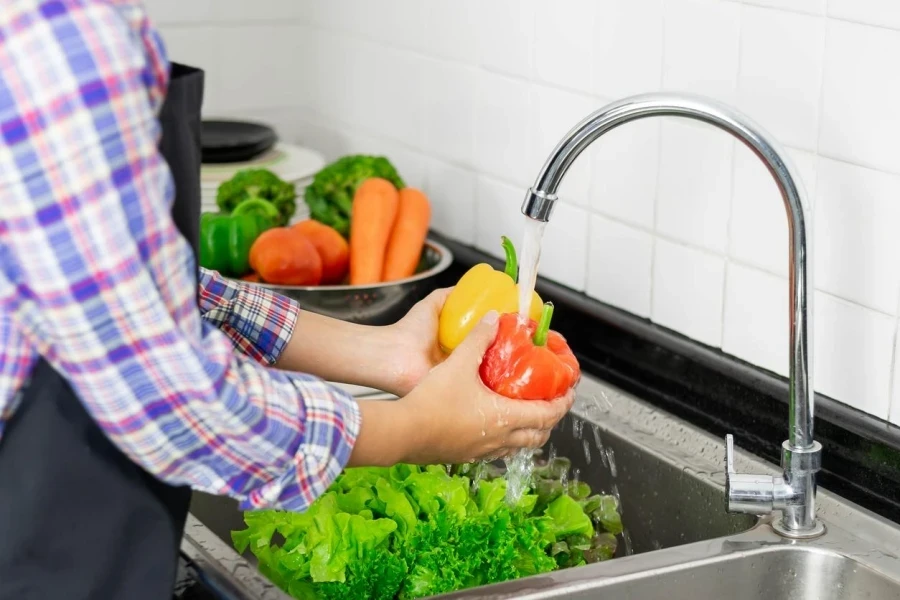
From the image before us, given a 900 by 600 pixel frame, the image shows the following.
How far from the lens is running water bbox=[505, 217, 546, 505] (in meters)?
1.20

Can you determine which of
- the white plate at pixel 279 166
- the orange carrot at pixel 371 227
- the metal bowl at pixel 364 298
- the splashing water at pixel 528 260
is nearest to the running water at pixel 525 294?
the splashing water at pixel 528 260

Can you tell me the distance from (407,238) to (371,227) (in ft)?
0.18

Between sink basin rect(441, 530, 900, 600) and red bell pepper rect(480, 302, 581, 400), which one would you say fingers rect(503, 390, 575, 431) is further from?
sink basin rect(441, 530, 900, 600)

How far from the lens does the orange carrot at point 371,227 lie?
185cm

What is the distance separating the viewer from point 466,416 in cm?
109

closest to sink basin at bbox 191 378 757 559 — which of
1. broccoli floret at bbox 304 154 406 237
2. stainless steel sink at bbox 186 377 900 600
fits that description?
stainless steel sink at bbox 186 377 900 600

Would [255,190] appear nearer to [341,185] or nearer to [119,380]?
[341,185]

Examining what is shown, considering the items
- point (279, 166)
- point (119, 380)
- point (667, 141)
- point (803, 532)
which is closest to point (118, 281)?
point (119, 380)

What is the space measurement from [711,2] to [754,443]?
499mm

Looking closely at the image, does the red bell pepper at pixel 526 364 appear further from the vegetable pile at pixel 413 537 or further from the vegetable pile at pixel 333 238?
the vegetable pile at pixel 333 238

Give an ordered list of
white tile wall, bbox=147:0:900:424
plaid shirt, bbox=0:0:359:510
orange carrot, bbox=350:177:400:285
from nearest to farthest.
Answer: plaid shirt, bbox=0:0:359:510 → white tile wall, bbox=147:0:900:424 → orange carrot, bbox=350:177:400:285

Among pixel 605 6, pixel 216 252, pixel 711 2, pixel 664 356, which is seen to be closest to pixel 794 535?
pixel 664 356

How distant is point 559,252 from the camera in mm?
1727

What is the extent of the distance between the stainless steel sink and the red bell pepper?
0.18 metres
